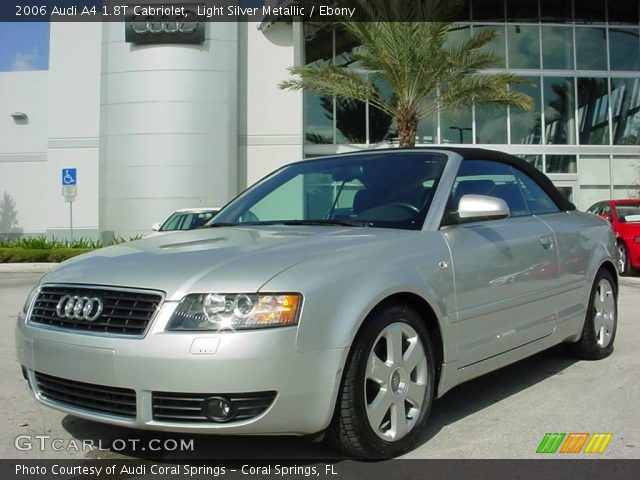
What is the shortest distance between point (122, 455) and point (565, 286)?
3.12 metres

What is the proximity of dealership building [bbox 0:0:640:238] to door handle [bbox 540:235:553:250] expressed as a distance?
54.7ft

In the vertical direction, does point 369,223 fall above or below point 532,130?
below

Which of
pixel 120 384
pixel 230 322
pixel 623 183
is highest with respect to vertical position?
pixel 623 183

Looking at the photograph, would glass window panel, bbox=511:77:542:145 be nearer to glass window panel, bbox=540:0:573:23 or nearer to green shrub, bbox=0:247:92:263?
glass window panel, bbox=540:0:573:23

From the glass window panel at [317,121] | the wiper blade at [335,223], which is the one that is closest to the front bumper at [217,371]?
the wiper blade at [335,223]

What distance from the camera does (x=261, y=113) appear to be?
75.9 ft

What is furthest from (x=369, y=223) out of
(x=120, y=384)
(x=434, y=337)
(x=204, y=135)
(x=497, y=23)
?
(x=497, y=23)

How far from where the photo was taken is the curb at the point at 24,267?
55.4 feet

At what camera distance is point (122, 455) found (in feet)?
10.6

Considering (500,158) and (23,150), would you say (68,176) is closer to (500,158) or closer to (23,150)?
(23,150)

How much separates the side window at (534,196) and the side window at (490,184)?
0.14 feet

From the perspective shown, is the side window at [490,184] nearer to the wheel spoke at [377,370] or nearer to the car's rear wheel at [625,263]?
the wheel spoke at [377,370]

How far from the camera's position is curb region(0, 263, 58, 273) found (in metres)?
16.9

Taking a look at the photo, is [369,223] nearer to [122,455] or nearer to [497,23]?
[122,455]
